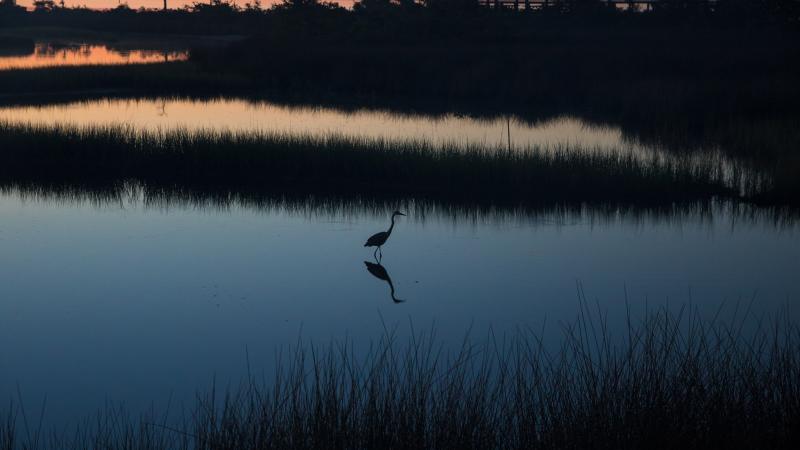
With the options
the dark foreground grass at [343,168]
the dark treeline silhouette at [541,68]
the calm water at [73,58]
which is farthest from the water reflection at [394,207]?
the calm water at [73,58]

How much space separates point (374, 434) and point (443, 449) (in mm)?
308

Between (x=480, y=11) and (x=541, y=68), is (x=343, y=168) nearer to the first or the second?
(x=541, y=68)

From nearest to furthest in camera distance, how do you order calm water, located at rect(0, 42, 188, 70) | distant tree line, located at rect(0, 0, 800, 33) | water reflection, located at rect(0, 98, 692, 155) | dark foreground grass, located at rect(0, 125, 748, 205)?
dark foreground grass, located at rect(0, 125, 748, 205) → water reflection, located at rect(0, 98, 692, 155) → calm water, located at rect(0, 42, 188, 70) → distant tree line, located at rect(0, 0, 800, 33)

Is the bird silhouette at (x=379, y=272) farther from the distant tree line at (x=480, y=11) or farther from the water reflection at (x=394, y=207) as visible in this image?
the distant tree line at (x=480, y=11)

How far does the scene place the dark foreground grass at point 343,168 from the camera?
12.2 metres

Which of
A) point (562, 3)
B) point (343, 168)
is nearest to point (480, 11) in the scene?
point (562, 3)

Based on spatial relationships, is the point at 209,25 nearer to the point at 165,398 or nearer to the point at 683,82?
the point at 683,82

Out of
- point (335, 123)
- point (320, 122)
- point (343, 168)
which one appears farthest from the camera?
point (320, 122)

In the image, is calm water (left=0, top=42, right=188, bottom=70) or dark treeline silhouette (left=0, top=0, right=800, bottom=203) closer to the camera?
dark treeline silhouette (left=0, top=0, right=800, bottom=203)

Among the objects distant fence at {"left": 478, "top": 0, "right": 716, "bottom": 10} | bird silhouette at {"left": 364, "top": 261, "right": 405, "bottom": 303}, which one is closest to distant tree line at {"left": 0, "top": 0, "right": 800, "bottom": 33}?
distant fence at {"left": 478, "top": 0, "right": 716, "bottom": 10}

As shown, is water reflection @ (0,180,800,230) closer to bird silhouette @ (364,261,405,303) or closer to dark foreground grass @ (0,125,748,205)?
dark foreground grass @ (0,125,748,205)

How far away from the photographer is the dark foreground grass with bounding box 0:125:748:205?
12180mm

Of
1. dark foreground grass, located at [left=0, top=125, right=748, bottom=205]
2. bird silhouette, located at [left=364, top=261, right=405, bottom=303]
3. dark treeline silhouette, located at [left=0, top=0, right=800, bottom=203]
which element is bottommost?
bird silhouette, located at [left=364, top=261, right=405, bottom=303]

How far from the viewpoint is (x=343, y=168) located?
13203 mm
